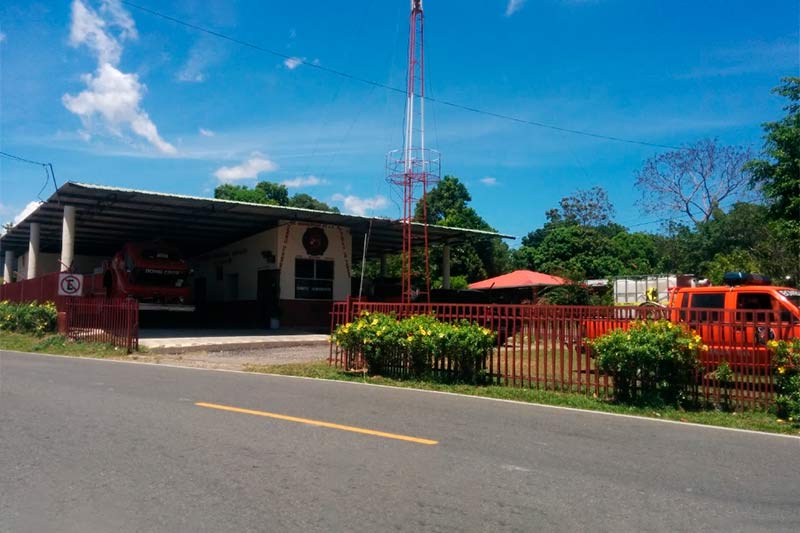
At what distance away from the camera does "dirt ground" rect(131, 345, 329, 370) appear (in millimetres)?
16094

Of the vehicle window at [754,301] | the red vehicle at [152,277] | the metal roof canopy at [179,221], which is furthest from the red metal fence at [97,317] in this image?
the vehicle window at [754,301]

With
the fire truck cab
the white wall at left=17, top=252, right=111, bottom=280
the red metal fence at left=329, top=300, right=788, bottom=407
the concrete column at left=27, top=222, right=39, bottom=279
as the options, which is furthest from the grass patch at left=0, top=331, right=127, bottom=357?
the white wall at left=17, top=252, right=111, bottom=280

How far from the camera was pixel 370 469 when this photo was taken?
6047 mm

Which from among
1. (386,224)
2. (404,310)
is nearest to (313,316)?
(386,224)

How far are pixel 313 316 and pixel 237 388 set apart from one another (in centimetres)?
1582

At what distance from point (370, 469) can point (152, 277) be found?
21.8 metres

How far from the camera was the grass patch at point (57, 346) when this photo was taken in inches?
720

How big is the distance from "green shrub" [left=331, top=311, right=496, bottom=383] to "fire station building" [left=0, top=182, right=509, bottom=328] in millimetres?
11343

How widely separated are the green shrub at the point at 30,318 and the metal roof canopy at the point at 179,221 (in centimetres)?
402

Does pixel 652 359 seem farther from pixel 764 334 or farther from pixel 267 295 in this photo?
pixel 267 295

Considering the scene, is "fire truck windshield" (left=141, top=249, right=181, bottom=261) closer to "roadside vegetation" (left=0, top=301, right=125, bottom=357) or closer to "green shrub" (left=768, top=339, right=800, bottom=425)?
"roadside vegetation" (left=0, top=301, right=125, bottom=357)

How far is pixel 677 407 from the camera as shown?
33.0 feet

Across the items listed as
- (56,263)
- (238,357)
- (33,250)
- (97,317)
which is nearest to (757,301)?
(238,357)

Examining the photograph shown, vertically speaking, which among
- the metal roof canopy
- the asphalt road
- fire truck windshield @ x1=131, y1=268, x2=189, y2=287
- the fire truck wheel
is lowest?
the asphalt road
